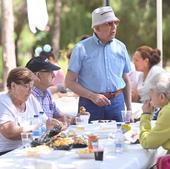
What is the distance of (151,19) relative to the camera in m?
14.3

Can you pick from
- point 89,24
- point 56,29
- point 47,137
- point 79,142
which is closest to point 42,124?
point 47,137

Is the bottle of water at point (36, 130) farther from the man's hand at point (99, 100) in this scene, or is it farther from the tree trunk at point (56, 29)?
the tree trunk at point (56, 29)

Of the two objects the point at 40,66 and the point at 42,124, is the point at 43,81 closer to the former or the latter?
the point at 40,66

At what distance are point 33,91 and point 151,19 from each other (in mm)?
10723

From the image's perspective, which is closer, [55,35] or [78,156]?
[78,156]

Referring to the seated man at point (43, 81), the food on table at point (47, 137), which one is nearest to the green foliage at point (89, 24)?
the seated man at point (43, 81)

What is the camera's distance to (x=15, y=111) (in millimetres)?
3498

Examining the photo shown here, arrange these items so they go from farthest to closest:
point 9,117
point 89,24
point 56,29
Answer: point 56,29 → point 89,24 → point 9,117

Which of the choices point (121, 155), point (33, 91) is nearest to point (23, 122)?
point (33, 91)

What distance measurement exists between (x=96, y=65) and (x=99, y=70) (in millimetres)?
48

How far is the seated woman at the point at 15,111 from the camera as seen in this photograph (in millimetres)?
3377

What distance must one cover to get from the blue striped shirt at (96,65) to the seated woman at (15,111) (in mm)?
775

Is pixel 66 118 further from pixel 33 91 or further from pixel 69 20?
pixel 69 20

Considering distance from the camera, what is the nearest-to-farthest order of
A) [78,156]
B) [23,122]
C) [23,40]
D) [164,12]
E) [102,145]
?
[78,156]
[102,145]
[23,122]
[164,12]
[23,40]
